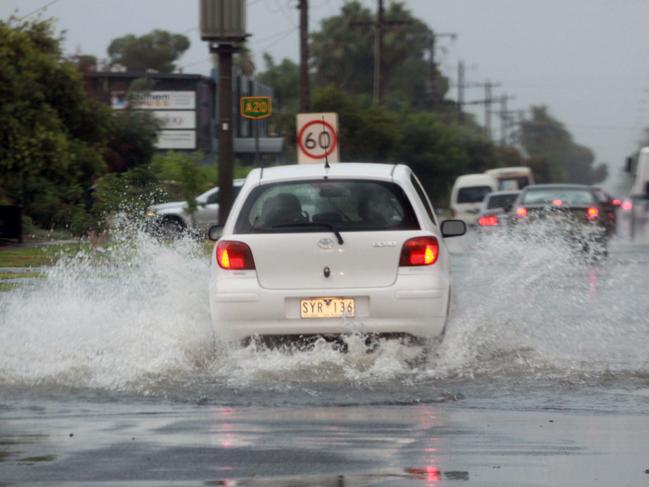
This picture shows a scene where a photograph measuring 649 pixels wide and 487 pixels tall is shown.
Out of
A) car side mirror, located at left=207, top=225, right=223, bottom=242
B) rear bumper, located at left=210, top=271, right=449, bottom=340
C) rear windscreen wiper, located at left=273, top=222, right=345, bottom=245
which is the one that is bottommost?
rear bumper, located at left=210, top=271, right=449, bottom=340

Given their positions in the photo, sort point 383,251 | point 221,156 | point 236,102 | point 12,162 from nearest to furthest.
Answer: point 383,251
point 221,156
point 12,162
point 236,102

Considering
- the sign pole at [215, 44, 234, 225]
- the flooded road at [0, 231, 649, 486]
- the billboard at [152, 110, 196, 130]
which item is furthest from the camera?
the billboard at [152, 110, 196, 130]

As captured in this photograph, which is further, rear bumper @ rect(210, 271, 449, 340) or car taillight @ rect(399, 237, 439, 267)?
car taillight @ rect(399, 237, 439, 267)

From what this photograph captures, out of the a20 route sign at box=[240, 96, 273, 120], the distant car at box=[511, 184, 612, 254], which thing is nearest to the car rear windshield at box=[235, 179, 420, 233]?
the a20 route sign at box=[240, 96, 273, 120]

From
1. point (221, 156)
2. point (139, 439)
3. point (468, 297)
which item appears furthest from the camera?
point (221, 156)

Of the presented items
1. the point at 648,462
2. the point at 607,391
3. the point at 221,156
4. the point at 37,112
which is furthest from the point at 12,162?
the point at 648,462

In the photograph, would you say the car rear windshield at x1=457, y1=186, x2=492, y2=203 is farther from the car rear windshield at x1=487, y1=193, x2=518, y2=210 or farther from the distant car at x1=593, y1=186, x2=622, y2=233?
the distant car at x1=593, y1=186, x2=622, y2=233

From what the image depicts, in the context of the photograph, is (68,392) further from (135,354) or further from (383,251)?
(383,251)

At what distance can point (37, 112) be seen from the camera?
34.1 meters

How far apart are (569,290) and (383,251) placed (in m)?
8.91

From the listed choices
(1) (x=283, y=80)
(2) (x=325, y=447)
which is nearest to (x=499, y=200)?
(2) (x=325, y=447)

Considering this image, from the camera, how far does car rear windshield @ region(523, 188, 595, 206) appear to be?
27.4 metres

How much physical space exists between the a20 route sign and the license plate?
12.4m

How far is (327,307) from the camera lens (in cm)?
1027
